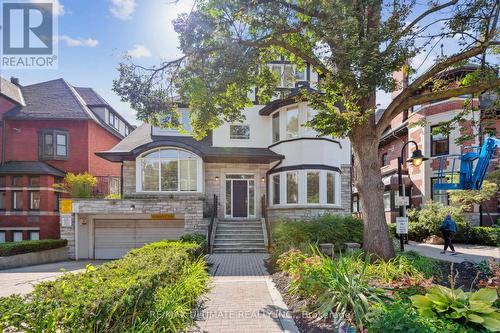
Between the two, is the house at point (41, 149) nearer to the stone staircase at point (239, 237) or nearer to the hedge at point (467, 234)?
the stone staircase at point (239, 237)

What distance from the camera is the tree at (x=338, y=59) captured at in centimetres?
686

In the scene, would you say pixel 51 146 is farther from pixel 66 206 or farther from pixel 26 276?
pixel 26 276

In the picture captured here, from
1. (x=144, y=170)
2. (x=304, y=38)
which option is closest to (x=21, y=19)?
(x=144, y=170)

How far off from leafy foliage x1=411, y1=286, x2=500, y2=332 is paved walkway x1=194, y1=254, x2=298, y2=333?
6.19 feet

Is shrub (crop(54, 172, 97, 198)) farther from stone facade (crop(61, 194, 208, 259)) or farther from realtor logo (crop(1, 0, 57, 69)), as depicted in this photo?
realtor logo (crop(1, 0, 57, 69))

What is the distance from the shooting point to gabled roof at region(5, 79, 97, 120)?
19.8 m

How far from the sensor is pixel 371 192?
8.02 meters

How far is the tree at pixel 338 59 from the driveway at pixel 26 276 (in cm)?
618

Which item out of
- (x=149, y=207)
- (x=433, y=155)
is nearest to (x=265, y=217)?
(x=149, y=207)

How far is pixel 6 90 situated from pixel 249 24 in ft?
64.8

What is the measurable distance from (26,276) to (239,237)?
8.24m

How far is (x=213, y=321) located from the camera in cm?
514

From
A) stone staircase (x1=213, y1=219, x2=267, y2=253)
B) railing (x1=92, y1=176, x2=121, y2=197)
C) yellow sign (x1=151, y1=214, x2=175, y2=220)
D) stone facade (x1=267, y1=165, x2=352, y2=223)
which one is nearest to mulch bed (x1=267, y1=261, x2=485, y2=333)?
stone staircase (x1=213, y1=219, x2=267, y2=253)

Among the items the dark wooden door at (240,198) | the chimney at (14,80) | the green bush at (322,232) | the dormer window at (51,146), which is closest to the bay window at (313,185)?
the green bush at (322,232)
